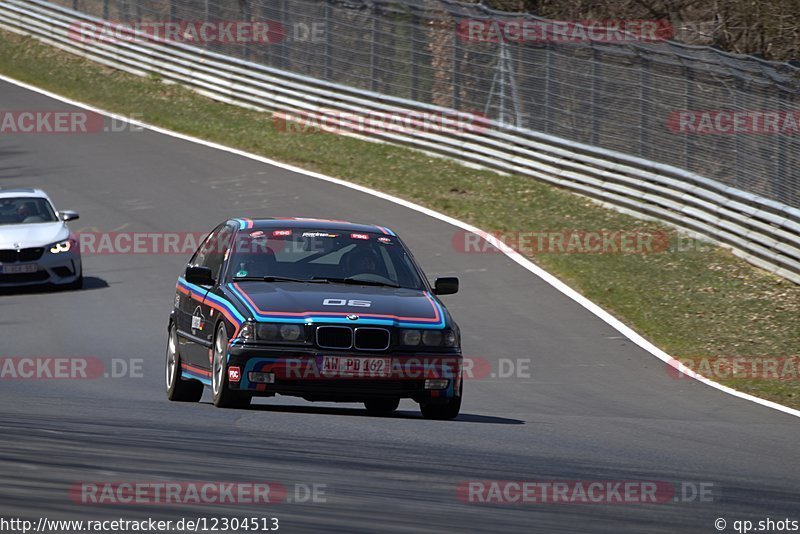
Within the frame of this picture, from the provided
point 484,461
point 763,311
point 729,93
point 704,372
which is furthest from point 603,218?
point 484,461

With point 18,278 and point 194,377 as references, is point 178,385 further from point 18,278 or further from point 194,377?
point 18,278

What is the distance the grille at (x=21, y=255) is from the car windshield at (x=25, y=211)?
38.5 inches

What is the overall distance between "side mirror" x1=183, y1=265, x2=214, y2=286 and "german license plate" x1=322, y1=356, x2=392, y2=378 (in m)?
1.54

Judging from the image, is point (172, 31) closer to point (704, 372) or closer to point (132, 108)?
point (132, 108)

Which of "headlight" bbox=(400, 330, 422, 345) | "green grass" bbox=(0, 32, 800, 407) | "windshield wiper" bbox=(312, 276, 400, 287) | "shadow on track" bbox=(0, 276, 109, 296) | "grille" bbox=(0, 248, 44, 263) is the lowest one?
"shadow on track" bbox=(0, 276, 109, 296)

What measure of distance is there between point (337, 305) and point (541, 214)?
16044 millimetres

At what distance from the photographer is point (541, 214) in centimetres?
2645

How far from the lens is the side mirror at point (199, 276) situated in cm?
1152

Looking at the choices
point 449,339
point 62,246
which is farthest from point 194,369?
point 62,246

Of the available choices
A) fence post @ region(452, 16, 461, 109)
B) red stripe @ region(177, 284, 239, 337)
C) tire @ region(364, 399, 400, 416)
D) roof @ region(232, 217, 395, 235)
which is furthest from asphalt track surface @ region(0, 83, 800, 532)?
fence post @ region(452, 16, 461, 109)

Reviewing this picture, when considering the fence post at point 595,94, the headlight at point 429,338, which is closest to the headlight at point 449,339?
the headlight at point 429,338

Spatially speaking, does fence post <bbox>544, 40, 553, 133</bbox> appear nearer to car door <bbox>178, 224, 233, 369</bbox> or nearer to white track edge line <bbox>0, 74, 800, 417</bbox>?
white track edge line <bbox>0, 74, 800, 417</bbox>

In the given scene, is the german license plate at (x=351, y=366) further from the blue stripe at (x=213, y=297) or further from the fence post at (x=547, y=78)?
the fence post at (x=547, y=78)

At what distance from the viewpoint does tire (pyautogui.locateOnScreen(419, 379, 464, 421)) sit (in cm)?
1124
